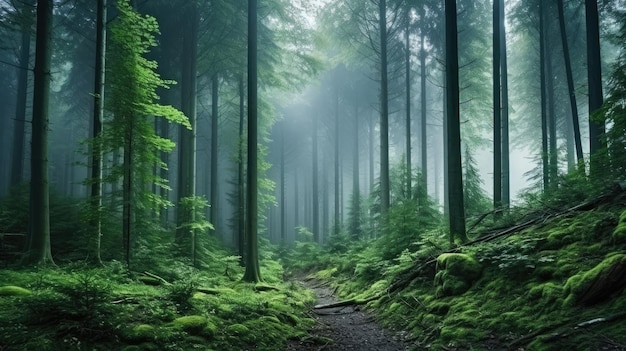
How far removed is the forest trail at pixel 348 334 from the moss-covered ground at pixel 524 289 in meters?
0.38

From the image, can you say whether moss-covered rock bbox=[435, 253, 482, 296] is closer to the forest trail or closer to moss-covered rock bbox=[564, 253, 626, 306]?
the forest trail

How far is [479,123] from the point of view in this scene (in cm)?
2292

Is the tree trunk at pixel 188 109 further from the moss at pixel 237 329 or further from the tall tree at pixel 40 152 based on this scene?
the moss at pixel 237 329

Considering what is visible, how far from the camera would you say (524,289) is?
578 cm

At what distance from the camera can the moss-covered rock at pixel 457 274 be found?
6.93m

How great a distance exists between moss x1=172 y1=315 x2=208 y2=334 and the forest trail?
157 centimetres

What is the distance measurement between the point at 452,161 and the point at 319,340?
5.69m

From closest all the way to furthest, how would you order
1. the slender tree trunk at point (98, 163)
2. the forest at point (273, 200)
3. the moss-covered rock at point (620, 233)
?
the forest at point (273, 200) < the moss-covered rock at point (620, 233) < the slender tree trunk at point (98, 163)

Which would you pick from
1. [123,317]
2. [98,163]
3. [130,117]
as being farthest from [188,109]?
[123,317]

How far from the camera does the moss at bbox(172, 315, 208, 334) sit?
205 inches

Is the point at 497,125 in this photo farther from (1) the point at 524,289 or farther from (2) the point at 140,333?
(2) the point at 140,333

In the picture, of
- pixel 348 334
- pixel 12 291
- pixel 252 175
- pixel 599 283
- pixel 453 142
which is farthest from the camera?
pixel 252 175

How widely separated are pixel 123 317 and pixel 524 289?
254 inches

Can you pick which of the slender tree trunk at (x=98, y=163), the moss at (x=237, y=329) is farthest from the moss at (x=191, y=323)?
the slender tree trunk at (x=98, y=163)
